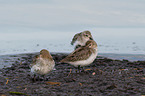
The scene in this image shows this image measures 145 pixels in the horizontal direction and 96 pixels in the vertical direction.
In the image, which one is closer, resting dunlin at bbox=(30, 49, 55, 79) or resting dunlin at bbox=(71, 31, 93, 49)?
resting dunlin at bbox=(30, 49, 55, 79)

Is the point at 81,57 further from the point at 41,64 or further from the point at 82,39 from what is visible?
the point at 82,39

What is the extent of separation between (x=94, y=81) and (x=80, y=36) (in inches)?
355

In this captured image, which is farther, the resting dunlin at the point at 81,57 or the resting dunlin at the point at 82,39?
the resting dunlin at the point at 82,39

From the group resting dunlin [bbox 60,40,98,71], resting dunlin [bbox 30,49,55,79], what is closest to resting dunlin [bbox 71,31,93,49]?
resting dunlin [bbox 60,40,98,71]

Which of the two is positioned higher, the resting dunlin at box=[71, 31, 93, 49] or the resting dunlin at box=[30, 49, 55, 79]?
the resting dunlin at box=[71, 31, 93, 49]

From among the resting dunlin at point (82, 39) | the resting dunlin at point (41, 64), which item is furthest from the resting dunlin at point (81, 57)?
the resting dunlin at point (82, 39)

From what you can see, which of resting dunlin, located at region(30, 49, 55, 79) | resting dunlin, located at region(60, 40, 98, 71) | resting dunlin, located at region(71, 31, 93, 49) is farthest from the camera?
resting dunlin, located at region(71, 31, 93, 49)

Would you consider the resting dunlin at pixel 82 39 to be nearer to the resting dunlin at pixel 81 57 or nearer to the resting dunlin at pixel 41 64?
the resting dunlin at pixel 81 57

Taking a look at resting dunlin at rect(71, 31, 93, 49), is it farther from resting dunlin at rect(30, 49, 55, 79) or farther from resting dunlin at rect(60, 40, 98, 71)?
resting dunlin at rect(30, 49, 55, 79)

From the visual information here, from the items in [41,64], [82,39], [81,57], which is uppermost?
[82,39]

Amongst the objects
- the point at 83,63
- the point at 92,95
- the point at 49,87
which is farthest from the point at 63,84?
the point at 83,63

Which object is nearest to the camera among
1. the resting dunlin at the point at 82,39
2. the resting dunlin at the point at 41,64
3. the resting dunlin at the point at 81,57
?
the resting dunlin at the point at 41,64

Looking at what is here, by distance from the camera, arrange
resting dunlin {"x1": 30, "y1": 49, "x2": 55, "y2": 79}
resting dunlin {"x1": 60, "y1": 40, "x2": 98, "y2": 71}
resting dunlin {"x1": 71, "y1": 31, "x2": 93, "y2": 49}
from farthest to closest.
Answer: resting dunlin {"x1": 71, "y1": 31, "x2": 93, "y2": 49} < resting dunlin {"x1": 60, "y1": 40, "x2": 98, "y2": 71} < resting dunlin {"x1": 30, "y1": 49, "x2": 55, "y2": 79}

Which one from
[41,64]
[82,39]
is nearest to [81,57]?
[41,64]
